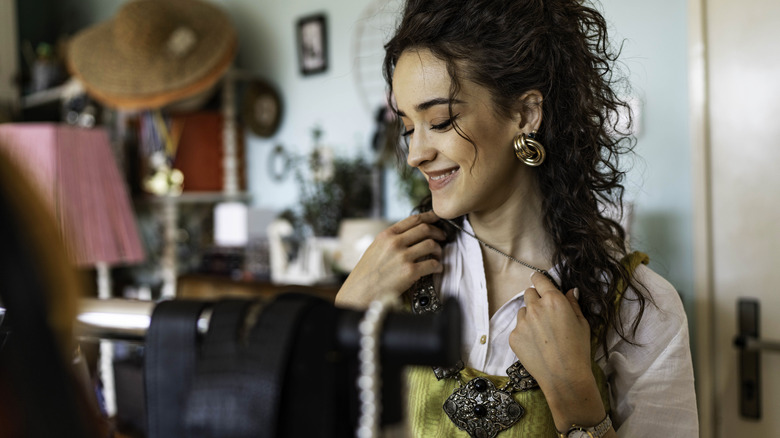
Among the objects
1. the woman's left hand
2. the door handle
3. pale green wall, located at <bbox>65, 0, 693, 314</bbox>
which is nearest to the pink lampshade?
pale green wall, located at <bbox>65, 0, 693, 314</bbox>

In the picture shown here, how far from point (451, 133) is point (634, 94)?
3.69ft

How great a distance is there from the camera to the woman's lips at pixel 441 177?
2.98 feet

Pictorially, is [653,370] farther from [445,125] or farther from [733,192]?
[733,192]

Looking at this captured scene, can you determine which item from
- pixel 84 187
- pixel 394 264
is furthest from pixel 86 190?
pixel 394 264

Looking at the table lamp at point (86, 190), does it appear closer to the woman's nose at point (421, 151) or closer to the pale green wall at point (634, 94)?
the pale green wall at point (634, 94)

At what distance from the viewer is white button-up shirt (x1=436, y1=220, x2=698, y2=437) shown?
33.9 inches

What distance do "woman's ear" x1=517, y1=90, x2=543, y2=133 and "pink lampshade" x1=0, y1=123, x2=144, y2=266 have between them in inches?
62.6

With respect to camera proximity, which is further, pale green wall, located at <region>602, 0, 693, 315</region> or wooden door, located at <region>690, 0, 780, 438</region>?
pale green wall, located at <region>602, 0, 693, 315</region>

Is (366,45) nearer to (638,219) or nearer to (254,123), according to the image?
(254,123)

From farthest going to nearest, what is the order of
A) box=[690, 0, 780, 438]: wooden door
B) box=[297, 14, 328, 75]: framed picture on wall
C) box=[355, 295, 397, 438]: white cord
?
box=[297, 14, 328, 75]: framed picture on wall, box=[690, 0, 780, 438]: wooden door, box=[355, 295, 397, 438]: white cord

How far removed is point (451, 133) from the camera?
0.88m

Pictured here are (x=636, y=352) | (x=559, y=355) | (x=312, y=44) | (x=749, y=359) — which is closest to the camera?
(x=559, y=355)

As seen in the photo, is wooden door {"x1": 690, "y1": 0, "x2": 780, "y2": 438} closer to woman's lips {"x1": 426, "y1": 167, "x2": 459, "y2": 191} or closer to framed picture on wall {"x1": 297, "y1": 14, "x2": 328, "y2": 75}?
woman's lips {"x1": 426, "y1": 167, "x2": 459, "y2": 191}

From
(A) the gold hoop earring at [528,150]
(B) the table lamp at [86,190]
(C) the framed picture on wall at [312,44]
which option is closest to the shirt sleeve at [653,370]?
(A) the gold hoop earring at [528,150]
